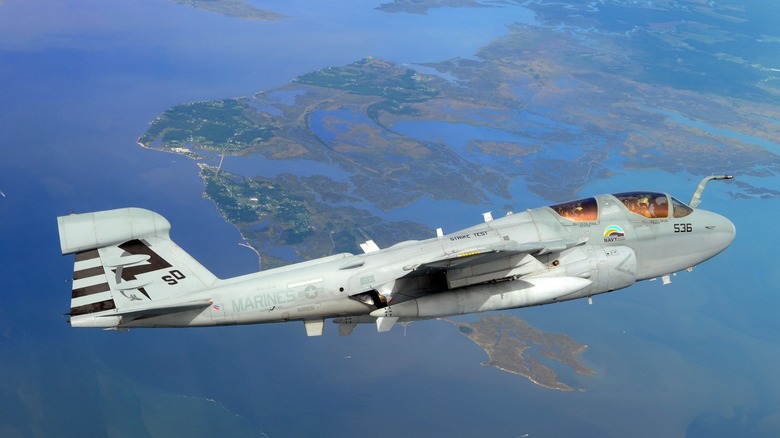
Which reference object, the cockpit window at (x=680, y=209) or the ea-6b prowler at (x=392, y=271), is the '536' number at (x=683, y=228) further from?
the cockpit window at (x=680, y=209)

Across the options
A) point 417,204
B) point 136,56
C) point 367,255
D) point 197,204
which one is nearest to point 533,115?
point 417,204

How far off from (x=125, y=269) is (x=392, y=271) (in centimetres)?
829

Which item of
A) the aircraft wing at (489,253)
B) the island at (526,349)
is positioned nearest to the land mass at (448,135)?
the island at (526,349)

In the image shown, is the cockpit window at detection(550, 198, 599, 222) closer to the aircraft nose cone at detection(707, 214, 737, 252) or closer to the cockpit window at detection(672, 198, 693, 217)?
the cockpit window at detection(672, 198, 693, 217)

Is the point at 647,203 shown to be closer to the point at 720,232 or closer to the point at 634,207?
the point at 634,207

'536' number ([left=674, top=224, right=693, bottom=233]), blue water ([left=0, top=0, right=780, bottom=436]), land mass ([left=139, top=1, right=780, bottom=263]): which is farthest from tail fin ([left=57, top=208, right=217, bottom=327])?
land mass ([left=139, top=1, right=780, bottom=263])

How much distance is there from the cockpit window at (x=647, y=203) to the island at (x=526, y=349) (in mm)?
70976

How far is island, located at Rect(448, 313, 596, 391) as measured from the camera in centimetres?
9044

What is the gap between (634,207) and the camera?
22.3 meters

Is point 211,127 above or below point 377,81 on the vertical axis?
below

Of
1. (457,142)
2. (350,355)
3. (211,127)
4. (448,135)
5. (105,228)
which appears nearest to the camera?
(105,228)

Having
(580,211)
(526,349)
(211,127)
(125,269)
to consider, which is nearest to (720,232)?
(580,211)

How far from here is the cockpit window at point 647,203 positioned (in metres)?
22.3

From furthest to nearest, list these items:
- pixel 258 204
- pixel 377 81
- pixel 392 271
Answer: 1. pixel 377 81
2. pixel 258 204
3. pixel 392 271
